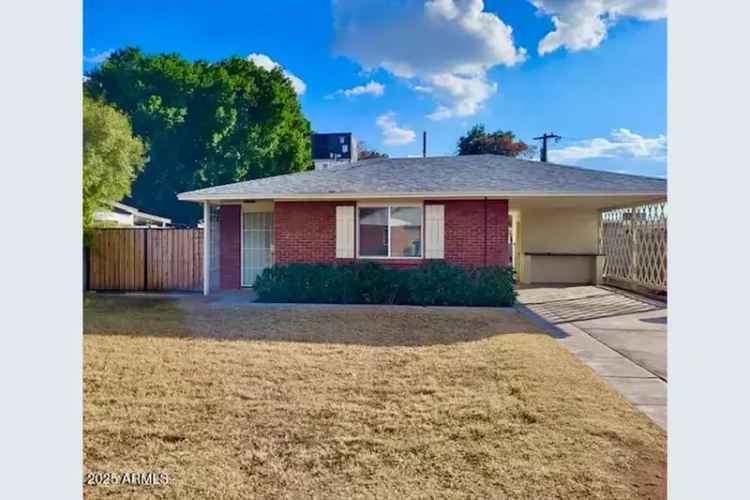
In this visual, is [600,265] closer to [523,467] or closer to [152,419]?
[523,467]

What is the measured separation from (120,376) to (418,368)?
129 inches

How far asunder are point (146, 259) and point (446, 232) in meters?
7.85

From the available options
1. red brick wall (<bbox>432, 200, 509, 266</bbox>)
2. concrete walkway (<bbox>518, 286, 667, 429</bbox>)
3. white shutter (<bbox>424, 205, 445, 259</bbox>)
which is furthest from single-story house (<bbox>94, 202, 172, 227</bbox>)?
concrete walkway (<bbox>518, 286, 667, 429</bbox>)

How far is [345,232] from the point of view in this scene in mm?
10297

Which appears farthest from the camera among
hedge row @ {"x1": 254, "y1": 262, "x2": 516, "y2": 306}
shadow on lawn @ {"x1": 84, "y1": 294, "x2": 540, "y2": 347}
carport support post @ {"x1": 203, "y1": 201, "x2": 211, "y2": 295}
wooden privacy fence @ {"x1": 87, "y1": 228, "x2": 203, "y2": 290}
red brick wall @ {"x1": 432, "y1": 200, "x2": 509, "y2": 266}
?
wooden privacy fence @ {"x1": 87, "y1": 228, "x2": 203, "y2": 290}

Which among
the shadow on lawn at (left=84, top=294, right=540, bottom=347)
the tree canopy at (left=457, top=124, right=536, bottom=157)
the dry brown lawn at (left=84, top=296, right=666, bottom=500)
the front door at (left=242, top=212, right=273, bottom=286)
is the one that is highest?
the tree canopy at (left=457, top=124, right=536, bottom=157)

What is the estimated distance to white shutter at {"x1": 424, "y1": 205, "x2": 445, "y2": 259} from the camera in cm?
1002

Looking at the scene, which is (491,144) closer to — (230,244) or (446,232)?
(446,232)

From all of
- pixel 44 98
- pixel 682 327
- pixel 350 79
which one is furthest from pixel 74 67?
pixel 682 327

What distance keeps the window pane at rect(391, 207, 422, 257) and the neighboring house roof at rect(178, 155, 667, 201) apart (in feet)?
2.10

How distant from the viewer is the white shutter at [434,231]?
10.0 m

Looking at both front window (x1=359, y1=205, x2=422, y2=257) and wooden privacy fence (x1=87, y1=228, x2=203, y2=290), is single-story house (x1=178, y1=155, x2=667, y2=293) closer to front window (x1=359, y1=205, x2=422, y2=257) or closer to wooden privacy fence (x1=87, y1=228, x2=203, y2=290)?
front window (x1=359, y1=205, x2=422, y2=257)

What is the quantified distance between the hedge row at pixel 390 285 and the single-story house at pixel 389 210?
0.59m

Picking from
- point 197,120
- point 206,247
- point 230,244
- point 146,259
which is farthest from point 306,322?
point 197,120
